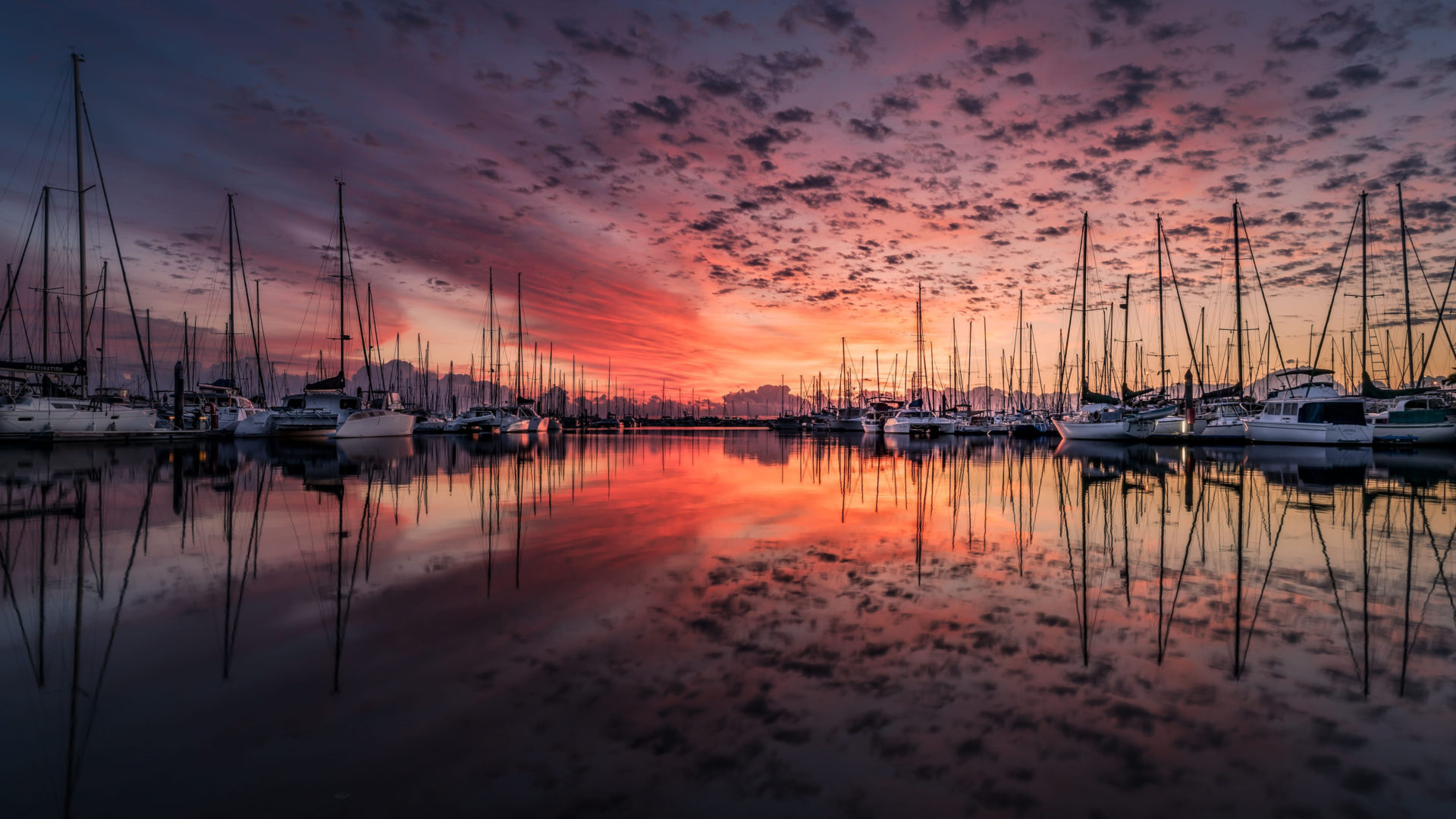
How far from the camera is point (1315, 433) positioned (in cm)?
3669

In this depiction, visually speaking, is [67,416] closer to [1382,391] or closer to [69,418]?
[69,418]

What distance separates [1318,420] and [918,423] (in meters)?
30.5

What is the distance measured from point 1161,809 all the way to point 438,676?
419 centimetres

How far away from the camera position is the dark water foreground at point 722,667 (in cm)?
311

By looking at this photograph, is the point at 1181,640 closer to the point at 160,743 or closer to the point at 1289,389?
the point at 160,743

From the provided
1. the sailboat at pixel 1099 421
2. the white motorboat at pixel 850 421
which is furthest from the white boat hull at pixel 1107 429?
the white motorboat at pixel 850 421

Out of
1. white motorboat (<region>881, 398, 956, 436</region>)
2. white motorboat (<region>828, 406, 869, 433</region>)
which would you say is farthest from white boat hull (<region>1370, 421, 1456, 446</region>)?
white motorboat (<region>828, 406, 869, 433</region>)

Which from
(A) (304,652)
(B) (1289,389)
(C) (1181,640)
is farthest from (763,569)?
(B) (1289,389)

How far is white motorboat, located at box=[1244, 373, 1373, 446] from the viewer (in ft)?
118

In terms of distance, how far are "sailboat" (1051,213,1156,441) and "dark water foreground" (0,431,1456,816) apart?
1443 inches

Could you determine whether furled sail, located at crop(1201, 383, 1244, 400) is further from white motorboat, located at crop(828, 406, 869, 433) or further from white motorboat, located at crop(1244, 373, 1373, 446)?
white motorboat, located at crop(828, 406, 869, 433)

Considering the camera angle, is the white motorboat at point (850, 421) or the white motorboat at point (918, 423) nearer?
the white motorboat at point (918, 423)

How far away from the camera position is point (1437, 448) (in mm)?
36750

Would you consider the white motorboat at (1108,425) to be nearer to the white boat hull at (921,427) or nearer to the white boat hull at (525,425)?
the white boat hull at (921,427)
